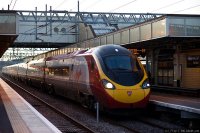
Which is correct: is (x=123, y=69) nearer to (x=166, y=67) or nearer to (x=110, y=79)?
(x=110, y=79)

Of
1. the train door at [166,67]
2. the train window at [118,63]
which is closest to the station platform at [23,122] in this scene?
the train window at [118,63]

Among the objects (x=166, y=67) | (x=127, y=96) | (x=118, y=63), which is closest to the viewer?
(x=127, y=96)

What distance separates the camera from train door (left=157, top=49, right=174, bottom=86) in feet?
95.1

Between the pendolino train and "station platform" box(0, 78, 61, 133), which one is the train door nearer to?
the pendolino train

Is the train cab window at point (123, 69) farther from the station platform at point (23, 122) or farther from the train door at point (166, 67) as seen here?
the train door at point (166, 67)

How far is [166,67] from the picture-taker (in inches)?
1172

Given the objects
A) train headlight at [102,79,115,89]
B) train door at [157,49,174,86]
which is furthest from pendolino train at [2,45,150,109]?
train door at [157,49,174,86]

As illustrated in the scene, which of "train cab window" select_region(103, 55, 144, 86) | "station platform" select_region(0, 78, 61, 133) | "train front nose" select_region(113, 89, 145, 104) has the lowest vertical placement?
"station platform" select_region(0, 78, 61, 133)

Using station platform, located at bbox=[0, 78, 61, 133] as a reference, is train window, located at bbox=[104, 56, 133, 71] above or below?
above

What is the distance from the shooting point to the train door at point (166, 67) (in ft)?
95.1

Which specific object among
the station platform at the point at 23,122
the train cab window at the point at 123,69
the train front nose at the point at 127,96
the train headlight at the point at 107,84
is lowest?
the station platform at the point at 23,122

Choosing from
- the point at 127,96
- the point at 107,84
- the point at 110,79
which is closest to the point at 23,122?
the point at 107,84

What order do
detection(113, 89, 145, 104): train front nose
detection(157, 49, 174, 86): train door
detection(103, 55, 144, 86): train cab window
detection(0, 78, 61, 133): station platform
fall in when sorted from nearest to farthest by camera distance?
1. detection(0, 78, 61, 133): station platform
2. detection(113, 89, 145, 104): train front nose
3. detection(103, 55, 144, 86): train cab window
4. detection(157, 49, 174, 86): train door

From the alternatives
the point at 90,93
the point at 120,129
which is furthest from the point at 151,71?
the point at 120,129
